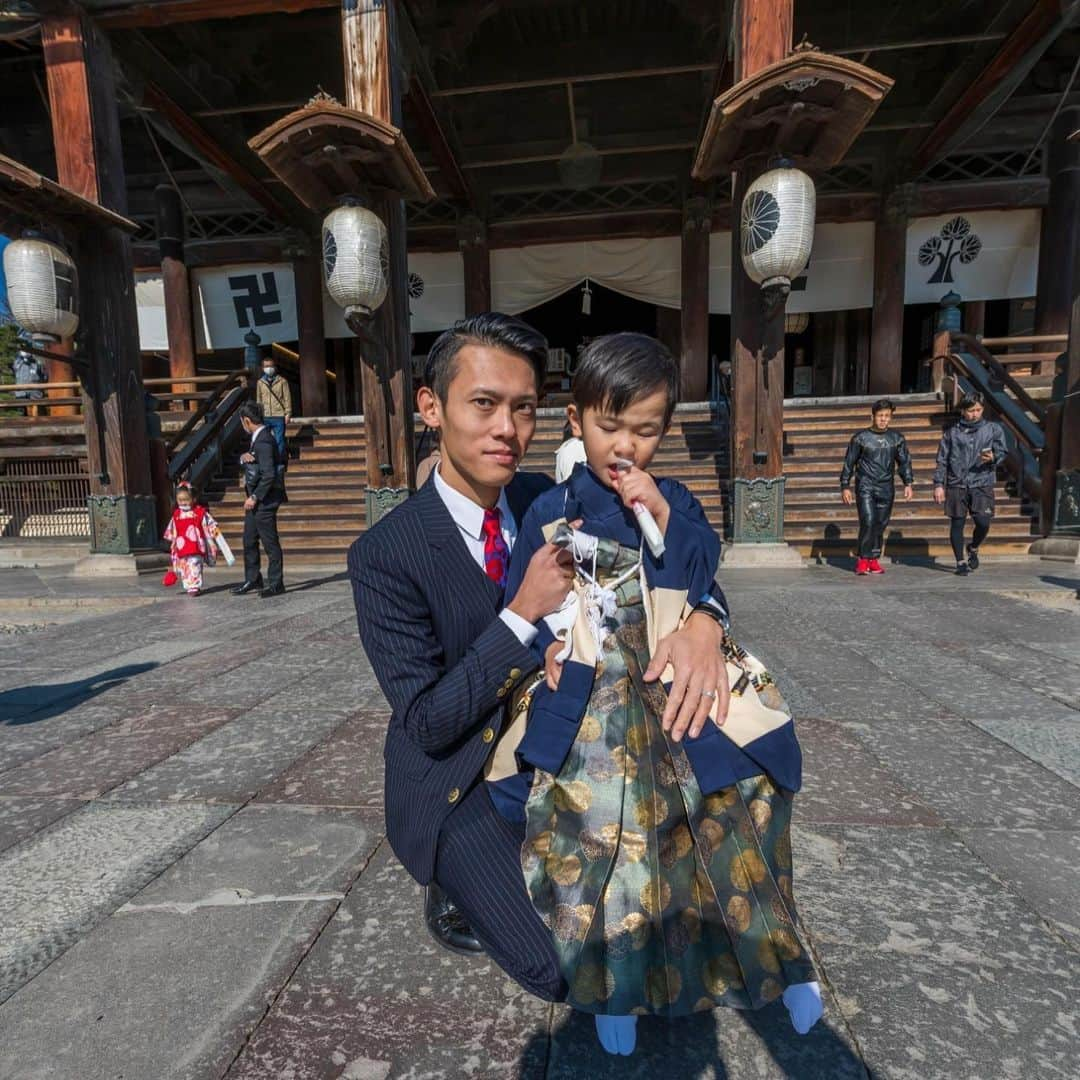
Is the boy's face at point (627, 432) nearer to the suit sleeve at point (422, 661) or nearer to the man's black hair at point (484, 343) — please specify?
the man's black hair at point (484, 343)

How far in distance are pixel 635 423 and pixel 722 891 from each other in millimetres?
892

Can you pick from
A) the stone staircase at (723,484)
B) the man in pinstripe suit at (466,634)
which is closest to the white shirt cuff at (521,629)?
the man in pinstripe suit at (466,634)

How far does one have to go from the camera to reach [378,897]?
68.4 inches

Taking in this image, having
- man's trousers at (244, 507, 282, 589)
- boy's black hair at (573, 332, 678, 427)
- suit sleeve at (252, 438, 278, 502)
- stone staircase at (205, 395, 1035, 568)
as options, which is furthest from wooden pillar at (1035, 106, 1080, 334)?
boy's black hair at (573, 332, 678, 427)

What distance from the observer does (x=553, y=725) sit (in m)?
1.18

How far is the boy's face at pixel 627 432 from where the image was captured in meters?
1.27

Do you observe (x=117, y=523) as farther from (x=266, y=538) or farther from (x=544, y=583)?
(x=544, y=583)

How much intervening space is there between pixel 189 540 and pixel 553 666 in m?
6.23

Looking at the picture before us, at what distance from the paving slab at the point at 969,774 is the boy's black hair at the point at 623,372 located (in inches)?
72.0

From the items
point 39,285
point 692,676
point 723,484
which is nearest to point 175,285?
point 39,285

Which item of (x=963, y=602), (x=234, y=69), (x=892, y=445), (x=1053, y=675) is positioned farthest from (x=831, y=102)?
(x=234, y=69)

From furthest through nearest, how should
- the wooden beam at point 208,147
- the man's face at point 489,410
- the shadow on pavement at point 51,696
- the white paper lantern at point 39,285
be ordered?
the wooden beam at point 208,147 → the white paper lantern at point 39,285 → the shadow on pavement at point 51,696 → the man's face at point 489,410

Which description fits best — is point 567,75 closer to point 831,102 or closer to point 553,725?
point 831,102

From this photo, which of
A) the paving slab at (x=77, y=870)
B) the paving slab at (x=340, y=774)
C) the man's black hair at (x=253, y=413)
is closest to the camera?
the paving slab at (x=77, y=870)
